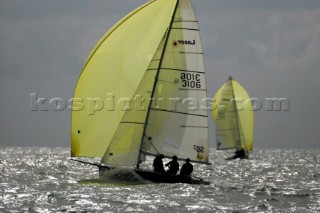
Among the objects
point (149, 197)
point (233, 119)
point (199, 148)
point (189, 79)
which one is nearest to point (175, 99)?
point (189, 79)

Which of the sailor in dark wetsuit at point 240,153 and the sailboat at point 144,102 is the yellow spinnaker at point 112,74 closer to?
the sailboat at point 144,102

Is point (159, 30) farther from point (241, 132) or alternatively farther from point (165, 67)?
point (241, 132)

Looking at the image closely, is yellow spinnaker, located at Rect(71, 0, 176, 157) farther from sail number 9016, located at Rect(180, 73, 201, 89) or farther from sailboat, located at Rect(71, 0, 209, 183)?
sail number 9016, located at Rect(180, 73, 201, 89)

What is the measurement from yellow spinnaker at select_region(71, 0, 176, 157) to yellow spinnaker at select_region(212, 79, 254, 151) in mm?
27153

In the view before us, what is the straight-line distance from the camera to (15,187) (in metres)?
23.3

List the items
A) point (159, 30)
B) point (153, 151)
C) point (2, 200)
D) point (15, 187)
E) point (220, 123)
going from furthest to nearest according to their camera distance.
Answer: point (220, 123), point (159, 30), point (153, 151), point (15, 187), point (2, 200)

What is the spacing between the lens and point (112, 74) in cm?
2567

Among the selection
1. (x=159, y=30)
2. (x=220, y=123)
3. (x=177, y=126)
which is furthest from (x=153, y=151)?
(x=220, y=123)

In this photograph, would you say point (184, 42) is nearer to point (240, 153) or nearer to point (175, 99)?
point (175, 99)

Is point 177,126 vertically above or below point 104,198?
above

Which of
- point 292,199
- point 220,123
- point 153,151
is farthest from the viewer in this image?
point 220,123

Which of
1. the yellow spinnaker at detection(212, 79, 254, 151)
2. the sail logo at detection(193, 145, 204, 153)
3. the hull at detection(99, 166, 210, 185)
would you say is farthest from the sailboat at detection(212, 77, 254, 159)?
the hull at detection(99, 166, 210, 185)

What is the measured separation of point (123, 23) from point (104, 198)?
8.28 m

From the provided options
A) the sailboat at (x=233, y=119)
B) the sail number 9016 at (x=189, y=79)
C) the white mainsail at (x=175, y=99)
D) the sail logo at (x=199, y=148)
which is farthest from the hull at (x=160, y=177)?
the sailboat at (x=233, y=119)
